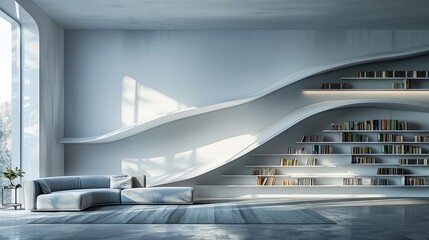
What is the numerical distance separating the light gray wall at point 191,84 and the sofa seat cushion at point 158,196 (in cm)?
212

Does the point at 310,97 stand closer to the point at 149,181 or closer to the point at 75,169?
the point at 149,181

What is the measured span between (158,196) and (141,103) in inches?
119

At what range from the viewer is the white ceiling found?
39.0 feet

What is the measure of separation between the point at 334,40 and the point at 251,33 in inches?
78.6

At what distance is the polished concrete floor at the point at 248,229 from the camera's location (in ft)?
25.9

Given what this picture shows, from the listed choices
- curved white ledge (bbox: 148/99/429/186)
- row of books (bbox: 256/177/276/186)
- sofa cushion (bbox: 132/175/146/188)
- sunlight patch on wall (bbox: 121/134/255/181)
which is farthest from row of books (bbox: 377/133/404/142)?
sofa cushion (bbox: 132/175/146/188)

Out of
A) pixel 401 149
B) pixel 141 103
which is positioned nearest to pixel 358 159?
pixel 401 149

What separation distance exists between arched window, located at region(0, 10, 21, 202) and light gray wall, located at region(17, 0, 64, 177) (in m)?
0.45

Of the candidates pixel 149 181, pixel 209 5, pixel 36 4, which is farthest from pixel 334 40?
pixel 36 4

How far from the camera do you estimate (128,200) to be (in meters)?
12.3

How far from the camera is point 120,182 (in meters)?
12.7

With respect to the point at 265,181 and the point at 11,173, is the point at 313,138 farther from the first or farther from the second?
the point at 11,173

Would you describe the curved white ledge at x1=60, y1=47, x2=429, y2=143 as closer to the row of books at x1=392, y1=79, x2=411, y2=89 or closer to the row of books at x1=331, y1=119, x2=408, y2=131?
the row of books at x1=392, y1=79, x2=411, y2=89

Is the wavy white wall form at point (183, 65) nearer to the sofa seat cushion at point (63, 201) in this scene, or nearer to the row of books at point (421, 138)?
the row of books at point (421, 138)
